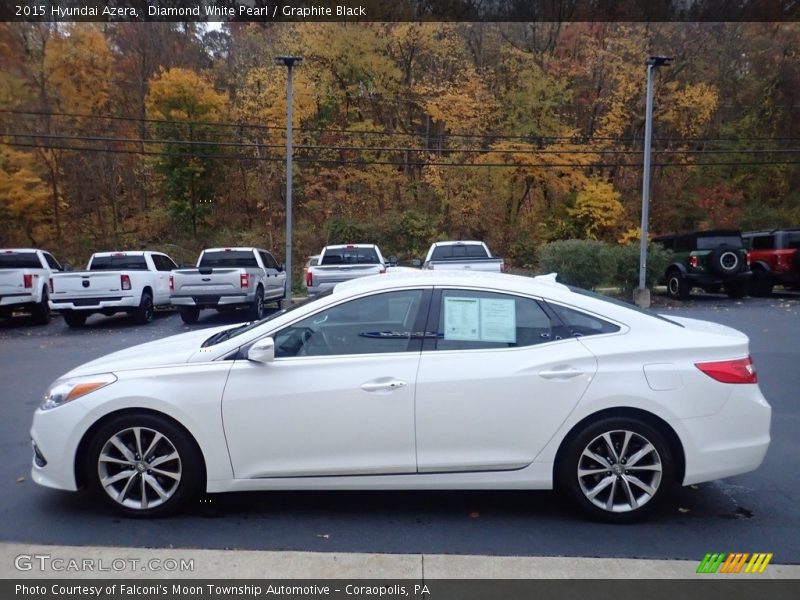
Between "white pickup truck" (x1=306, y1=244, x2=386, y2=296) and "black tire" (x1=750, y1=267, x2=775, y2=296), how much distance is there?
454 inches

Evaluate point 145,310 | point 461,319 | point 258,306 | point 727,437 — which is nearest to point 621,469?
point 727,437

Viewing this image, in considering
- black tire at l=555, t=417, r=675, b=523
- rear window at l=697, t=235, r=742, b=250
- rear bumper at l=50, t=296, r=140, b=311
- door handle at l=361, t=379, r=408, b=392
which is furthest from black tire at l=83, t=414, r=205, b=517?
rear window at l=697, t=235, r=742, b=250

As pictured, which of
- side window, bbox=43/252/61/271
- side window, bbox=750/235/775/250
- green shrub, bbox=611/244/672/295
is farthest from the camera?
side window, bbox=750/235/775/250

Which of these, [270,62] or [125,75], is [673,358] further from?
[125,75]

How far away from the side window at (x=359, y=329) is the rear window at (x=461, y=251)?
551 inches

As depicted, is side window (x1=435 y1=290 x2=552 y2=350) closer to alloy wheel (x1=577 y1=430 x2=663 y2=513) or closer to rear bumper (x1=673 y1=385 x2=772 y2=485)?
alloy wheel (x1=577 y1=430 x2=663 y2=513)

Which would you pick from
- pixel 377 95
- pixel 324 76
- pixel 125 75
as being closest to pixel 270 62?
pixel 324 76

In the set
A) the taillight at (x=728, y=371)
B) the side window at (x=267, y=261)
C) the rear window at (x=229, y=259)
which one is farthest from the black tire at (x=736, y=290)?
the taillight at (x=728, y=371)

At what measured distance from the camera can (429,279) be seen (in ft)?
15.7

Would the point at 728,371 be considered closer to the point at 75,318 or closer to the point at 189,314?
the point at 189,314

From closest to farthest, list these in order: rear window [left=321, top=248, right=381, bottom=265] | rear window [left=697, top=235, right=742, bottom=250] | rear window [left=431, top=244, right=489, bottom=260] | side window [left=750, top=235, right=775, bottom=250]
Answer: rear window [left=321, top=248, right=381, bottom=265], rear window [left=431, top=244, right=489, bottom=260], rear window [left=697, top=235, right=742, bottom=250], side window [left=750, top=235, right=775, bottom=250]

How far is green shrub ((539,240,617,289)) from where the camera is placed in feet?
63.3

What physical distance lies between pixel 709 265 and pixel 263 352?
58.0 feet
